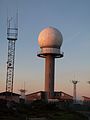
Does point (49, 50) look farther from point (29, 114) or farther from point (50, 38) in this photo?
point (29, 114)

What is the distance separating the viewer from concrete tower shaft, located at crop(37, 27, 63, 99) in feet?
A: 258

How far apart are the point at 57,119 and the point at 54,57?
42628mm

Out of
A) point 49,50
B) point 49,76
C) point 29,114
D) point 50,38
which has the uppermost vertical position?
point 50,38

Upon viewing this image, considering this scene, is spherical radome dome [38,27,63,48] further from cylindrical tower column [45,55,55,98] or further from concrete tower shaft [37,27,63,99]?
cylindrical tower column [45,55,55,98]

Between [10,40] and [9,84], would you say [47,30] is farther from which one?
[9,84]

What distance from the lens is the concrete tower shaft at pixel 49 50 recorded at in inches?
3095

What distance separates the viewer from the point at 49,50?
261ft

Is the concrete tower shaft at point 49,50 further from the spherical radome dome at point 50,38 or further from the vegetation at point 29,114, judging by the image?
the vegetation at point 29,114

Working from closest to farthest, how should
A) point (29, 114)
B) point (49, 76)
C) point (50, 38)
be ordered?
1. point (29, 114)
2. point (49, 76)
3. point (50, 38)

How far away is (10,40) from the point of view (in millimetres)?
71125

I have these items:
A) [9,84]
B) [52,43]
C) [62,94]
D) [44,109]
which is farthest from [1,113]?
[62,94]

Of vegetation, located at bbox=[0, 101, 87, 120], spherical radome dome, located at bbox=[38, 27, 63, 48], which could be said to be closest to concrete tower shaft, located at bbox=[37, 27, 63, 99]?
spherical radome dome, located at bbox=[38, 27, 63, 48]

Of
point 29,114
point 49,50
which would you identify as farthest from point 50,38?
point 29,114

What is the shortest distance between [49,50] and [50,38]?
3.11 meters
